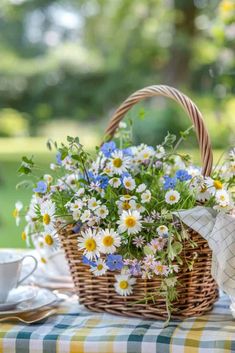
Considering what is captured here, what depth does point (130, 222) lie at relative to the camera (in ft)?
3.03

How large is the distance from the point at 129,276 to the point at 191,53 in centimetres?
671

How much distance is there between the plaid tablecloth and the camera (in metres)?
0.89

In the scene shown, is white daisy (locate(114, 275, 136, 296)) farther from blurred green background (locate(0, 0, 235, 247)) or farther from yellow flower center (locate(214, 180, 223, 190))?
blurred green background (locate(0, 0, 235, 247))

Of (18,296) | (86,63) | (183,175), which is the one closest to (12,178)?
(86,63)

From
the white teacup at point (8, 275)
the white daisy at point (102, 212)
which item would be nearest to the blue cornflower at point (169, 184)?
the white daisy at point (102, 212)

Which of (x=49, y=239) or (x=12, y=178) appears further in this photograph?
(x=12, y=178)

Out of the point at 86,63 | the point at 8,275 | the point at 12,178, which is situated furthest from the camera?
the point at 86,63

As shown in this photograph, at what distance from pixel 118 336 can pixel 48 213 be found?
212 mm

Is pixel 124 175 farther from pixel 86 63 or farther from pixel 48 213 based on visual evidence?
pixel 86 63

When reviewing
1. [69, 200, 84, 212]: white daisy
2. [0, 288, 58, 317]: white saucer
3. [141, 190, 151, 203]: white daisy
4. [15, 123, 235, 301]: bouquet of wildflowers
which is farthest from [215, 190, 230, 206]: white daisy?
[0, 288, 58, 317]: white saucer

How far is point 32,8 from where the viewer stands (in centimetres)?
818

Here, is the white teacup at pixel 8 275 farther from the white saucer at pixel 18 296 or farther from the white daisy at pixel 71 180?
the white daisy at pixel 71 180

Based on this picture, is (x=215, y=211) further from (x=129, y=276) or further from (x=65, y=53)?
(x=65, y=53)

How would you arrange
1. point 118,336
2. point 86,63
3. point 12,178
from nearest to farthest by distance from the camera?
point 118,336 < point 12,178 < point 86,63
